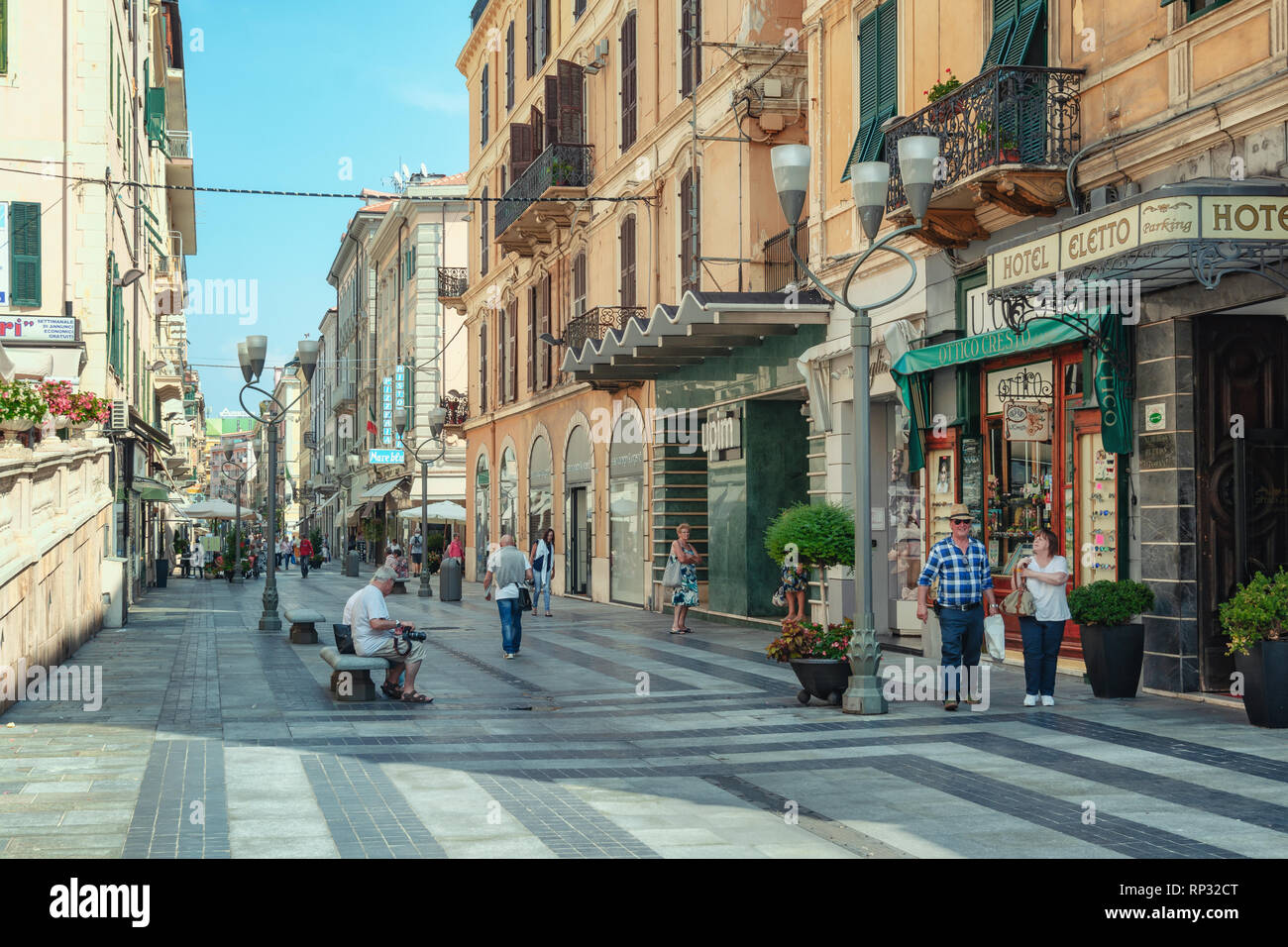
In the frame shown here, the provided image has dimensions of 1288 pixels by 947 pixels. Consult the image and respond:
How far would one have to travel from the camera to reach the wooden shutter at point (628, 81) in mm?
28391


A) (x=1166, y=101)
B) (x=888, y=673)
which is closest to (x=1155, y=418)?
(x=1166, y=101)

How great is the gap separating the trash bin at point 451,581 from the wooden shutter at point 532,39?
12.6 metres

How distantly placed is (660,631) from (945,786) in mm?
13446

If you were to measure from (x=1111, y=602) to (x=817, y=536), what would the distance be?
4.12 metres

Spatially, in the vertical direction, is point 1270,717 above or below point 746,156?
below

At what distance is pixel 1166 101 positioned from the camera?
515 inches

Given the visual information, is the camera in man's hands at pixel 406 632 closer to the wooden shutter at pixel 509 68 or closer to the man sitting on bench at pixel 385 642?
the man sitting on bench at pixel 385 642

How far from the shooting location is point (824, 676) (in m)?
12.8

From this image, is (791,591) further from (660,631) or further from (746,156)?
(746,156)

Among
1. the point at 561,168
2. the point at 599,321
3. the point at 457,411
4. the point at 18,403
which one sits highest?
the point at 561,168

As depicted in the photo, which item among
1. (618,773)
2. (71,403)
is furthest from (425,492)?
(618,773)

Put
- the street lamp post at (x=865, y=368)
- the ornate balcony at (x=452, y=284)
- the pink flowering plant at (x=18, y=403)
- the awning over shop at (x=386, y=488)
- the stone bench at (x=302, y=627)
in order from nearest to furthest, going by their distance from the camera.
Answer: the street lamp post at (x=865, y=368) < the pink flowering plant at (x=18, y=403) < the stone bench at (x=302, y=627) < the ornate balcony at (x=452, y=284) < the awning over shop at (x=386, y=488)

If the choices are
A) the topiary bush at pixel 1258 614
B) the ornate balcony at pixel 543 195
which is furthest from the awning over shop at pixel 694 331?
the topiary bush at pixel 1258 614

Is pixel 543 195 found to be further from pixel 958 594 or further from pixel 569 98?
pixel 958 594
